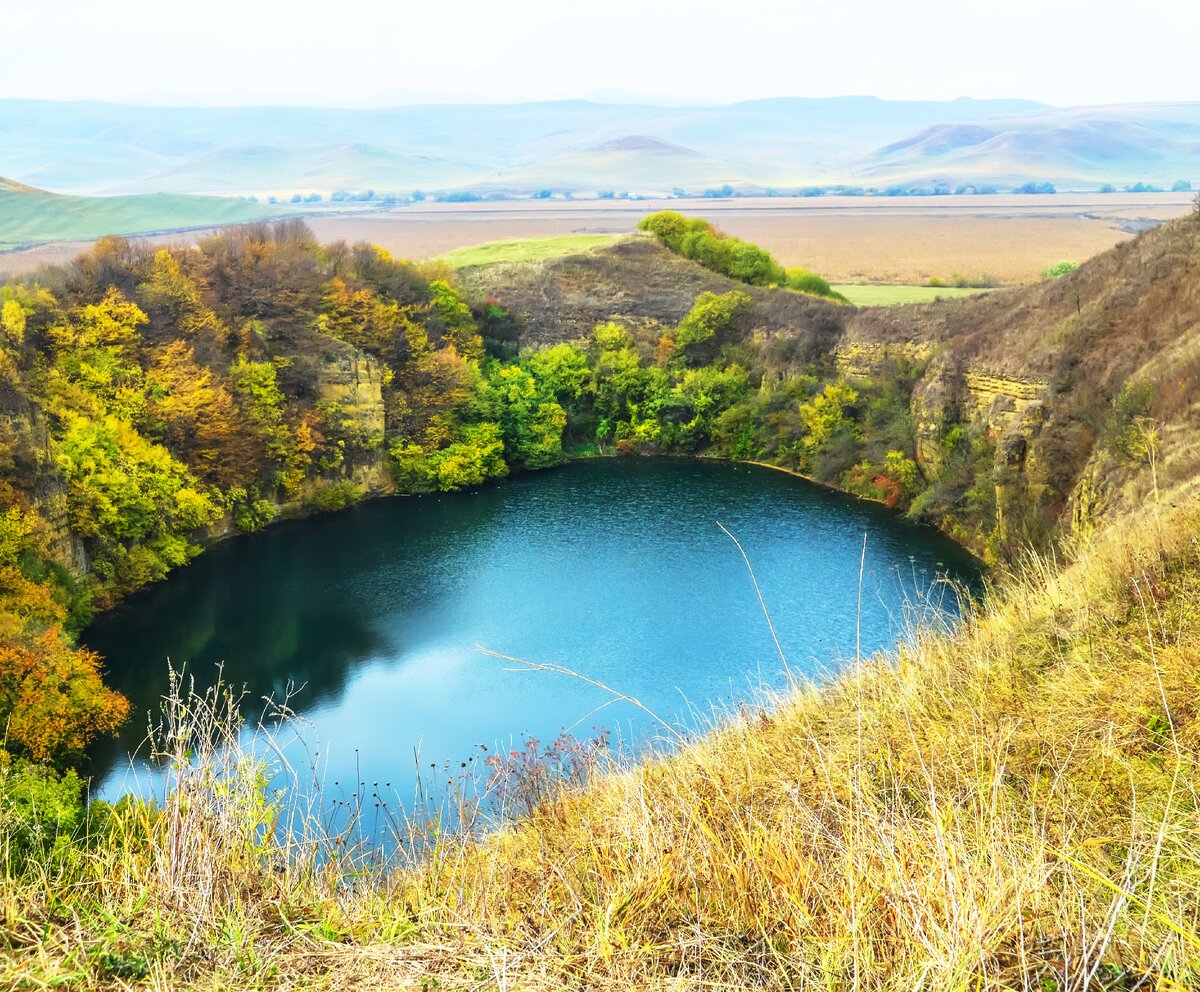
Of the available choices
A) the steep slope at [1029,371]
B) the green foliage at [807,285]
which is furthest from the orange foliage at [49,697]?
the green foliage at [807,285]

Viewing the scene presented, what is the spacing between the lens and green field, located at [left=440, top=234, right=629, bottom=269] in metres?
59.2

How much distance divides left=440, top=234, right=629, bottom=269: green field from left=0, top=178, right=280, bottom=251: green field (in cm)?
4003

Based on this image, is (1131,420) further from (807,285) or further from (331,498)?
(807,285)

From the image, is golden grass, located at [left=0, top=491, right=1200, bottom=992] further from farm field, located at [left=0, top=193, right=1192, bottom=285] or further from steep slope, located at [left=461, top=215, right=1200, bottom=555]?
farm field, located at [left=0, top=193, right=1192, bottom=285]

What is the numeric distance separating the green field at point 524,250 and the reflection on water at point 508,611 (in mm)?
24432

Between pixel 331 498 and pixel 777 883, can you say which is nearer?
pixel 777 883

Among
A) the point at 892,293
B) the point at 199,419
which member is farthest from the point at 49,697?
the point at 892,293

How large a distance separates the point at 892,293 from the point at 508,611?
42.0 metres

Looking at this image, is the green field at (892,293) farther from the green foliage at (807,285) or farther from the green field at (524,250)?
the green field at (524,250)

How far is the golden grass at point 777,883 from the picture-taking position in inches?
146

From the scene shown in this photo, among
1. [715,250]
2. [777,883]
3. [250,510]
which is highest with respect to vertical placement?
[715,250]

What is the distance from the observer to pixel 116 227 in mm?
101438

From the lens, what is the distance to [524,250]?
6153 centimetres

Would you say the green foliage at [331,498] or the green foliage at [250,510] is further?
the green foliage at [331,498]
